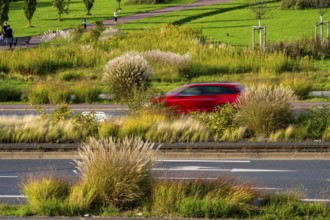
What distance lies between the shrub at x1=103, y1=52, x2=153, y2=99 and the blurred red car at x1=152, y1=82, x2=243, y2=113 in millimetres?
5658

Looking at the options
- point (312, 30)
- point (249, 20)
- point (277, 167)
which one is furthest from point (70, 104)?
point (249, 20)

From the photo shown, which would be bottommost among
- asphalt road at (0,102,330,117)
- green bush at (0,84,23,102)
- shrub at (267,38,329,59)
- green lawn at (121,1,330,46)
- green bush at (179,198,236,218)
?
asphalt road at (0,102,330,117)

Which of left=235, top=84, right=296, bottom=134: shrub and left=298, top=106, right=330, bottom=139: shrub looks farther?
left=235, top=84, right=296, bottom=134: shrub

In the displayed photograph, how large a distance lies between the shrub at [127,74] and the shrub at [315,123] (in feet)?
41.0

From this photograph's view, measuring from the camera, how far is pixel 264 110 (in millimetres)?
22781

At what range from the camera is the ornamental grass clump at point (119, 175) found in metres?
13.9

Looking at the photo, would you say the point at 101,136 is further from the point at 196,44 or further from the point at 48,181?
the point at 196,44

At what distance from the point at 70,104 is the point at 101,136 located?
44.0ft

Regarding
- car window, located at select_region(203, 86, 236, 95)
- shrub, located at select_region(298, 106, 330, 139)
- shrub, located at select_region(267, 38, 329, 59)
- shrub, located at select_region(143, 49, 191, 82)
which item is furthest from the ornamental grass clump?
shrub, located at select_region(267, 38, 329, 59)

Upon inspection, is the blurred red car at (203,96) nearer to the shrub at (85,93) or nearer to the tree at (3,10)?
the shrub at (85,93)

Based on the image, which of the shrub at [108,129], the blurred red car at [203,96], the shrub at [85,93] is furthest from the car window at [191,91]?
the shrub at [85,93]

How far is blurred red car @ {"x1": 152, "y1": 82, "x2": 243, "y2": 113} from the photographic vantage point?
28219mm

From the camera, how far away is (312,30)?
57.7m

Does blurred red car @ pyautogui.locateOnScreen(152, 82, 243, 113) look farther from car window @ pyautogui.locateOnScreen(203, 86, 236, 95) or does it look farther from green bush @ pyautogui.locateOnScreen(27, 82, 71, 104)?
green bush @ pyautogui.locateOnScreen(27, 82, 71, 104)
